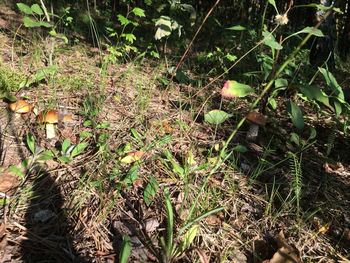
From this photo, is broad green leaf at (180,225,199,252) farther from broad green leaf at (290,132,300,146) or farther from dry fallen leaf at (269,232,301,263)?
broad green leaf at (290,132,300,146)

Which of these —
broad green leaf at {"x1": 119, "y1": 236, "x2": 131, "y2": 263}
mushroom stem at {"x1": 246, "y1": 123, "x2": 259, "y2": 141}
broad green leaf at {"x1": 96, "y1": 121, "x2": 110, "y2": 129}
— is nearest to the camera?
broad green leaf at {"x1": 119, "y1": 236, "x2": 131, "y2": 263}

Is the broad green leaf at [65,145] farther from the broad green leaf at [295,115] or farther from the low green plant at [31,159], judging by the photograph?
the broad green leaf at [295,115]

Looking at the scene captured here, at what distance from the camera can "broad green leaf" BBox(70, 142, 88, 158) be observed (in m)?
1.73

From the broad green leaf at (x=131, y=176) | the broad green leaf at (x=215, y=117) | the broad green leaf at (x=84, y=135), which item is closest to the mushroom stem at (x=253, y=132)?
the broad green leaf at (x=215, y=117)

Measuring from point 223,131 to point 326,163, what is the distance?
618 mm

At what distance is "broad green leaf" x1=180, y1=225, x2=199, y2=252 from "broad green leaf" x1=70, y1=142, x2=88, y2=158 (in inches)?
28.4

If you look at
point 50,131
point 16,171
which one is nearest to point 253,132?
point 50,131

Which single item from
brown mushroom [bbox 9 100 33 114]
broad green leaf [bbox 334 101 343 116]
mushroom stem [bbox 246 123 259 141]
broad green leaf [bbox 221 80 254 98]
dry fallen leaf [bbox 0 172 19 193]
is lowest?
mushroom stem [bbox 246 123 259 141]

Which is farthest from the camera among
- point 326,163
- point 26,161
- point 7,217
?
point 326,163

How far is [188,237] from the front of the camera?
135cm

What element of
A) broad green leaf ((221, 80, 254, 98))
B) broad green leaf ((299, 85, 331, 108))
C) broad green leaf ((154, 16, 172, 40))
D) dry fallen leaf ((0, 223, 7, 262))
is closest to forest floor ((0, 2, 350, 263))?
dry fallen leaf ((0, 223, 7, 262))

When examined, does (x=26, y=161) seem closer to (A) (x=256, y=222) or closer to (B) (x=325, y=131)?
(A) (x=256, y=222)

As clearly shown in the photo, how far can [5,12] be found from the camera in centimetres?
346

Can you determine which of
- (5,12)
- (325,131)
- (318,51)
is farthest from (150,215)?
(5,12)
